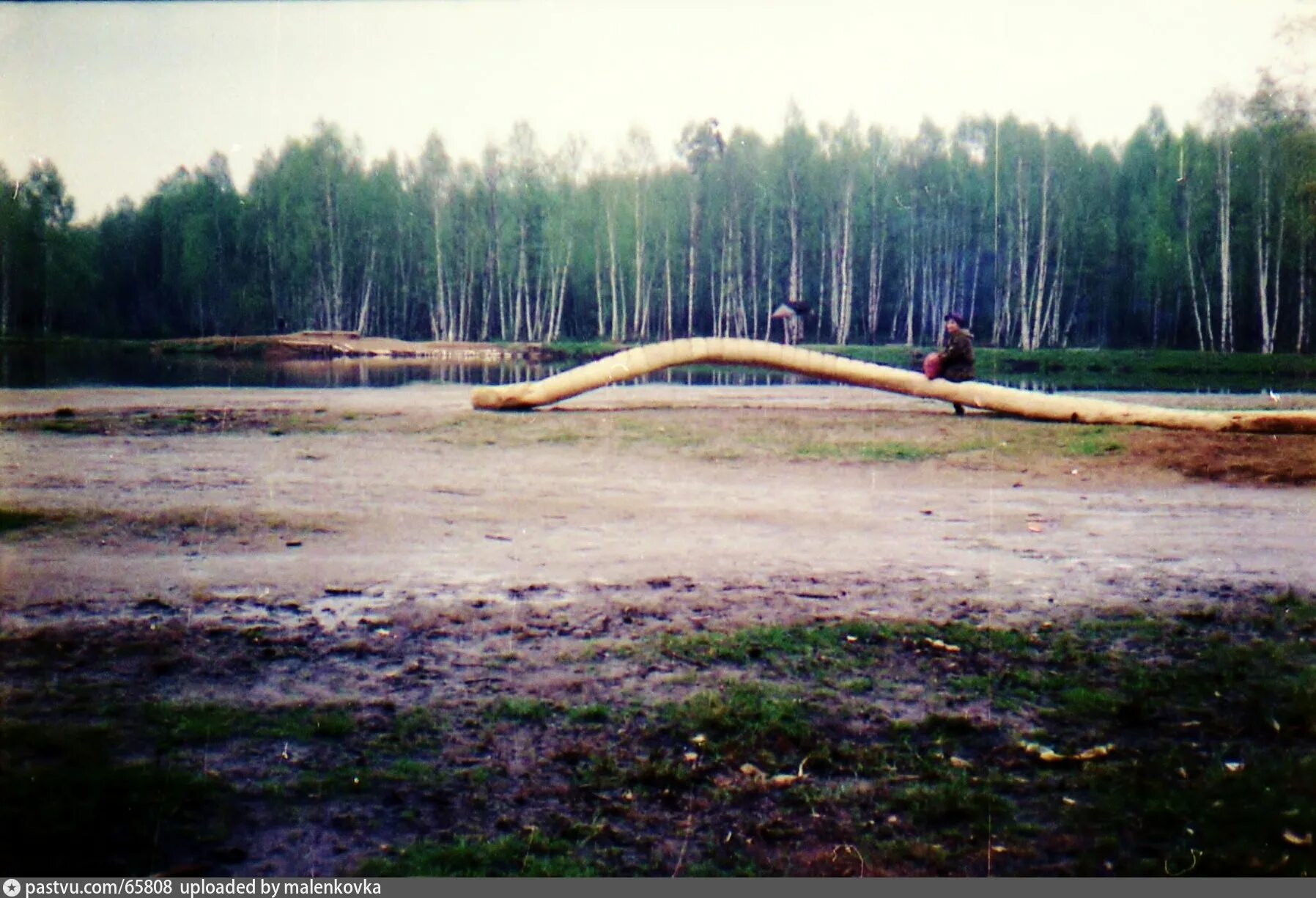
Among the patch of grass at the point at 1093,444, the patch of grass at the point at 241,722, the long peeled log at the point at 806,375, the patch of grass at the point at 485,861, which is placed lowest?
the patch of grass at the point at 485,861

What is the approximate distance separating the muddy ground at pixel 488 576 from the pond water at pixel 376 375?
0.35m

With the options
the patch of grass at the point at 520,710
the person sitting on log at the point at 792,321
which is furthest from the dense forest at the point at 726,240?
the patch of grass at the point at 520,710

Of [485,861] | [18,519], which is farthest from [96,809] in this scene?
[18,519]

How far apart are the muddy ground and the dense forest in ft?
3.67

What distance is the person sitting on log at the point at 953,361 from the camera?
8.53m

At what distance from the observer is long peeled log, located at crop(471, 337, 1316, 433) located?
7.41 meters

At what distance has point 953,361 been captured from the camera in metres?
8.62

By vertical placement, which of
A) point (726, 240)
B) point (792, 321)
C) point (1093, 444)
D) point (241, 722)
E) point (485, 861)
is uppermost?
point (726, 240)

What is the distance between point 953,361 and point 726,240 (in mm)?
2483

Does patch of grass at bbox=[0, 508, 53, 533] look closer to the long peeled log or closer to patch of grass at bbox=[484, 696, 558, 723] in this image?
patch of grass at bbox=[484, 696, 558, 723]

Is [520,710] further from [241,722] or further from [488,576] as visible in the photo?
[488,576]

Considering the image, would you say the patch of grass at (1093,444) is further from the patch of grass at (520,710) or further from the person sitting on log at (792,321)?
the patch of grass at (520,710)

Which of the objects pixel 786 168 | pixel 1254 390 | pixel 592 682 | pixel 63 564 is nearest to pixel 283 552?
pixel 63 564

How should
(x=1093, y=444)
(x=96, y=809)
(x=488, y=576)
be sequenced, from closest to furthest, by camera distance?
(x=96, y=809)
(x=488, y=576)
(x=1093, y=444)
